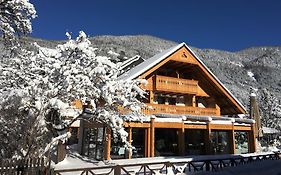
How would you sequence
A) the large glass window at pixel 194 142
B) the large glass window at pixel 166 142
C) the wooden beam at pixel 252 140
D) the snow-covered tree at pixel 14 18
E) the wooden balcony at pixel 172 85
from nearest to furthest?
→ the snow-covered tree at pixel 14 18
the large glass window at pixel 166 142
the large glass window at pixel 194 142
the wooden balcony at pixel 172 85
the wooden beam at pixel 252 140

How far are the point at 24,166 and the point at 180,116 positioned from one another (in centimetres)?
1358

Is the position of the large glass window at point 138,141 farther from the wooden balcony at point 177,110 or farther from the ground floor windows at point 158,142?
the wooden balcony at point 177,110

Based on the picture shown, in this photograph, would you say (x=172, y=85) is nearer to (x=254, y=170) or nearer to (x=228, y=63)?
(x=254, y=170)

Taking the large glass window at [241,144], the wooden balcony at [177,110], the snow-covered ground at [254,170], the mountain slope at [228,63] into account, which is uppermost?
the mountain slope at [228,63]

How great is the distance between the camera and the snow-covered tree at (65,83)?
10.2 meters

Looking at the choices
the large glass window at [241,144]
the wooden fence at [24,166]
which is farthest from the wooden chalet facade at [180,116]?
the wooden fence at [24,166]

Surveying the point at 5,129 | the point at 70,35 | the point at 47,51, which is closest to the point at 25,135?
the point at 5,129

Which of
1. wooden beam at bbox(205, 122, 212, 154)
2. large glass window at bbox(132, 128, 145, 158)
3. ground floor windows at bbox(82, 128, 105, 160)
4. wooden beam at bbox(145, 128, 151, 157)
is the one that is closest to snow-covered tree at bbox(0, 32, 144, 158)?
ground floor windows at bbox(82, 128, 105, 160)

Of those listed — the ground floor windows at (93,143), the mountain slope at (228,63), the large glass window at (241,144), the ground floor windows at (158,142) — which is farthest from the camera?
the mountain slope at (228,63)

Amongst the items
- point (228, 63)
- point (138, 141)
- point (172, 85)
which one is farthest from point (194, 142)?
point (228, 63)

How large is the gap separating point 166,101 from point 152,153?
6.98 meters

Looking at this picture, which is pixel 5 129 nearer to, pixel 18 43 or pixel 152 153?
pixel 18 43

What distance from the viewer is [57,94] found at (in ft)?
34.3

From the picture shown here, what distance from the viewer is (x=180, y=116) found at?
21344 mm
